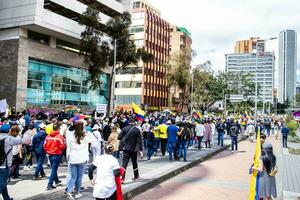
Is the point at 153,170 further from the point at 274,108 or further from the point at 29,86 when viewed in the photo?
the point at 274,108

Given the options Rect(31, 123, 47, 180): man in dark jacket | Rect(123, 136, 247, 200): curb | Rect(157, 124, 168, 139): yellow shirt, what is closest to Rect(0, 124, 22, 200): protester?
Rect(31, 123, 47, 180): man in dark jacket

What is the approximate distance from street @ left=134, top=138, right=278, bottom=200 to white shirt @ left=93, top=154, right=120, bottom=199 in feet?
12.3

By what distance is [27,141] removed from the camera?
12.3 meters

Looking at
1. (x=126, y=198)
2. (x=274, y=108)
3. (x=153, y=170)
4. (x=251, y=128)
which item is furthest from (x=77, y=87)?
(x=274, y=108)

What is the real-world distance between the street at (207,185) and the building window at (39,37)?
2438 cm

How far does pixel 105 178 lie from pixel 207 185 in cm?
625

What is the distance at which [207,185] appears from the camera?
11828 mm

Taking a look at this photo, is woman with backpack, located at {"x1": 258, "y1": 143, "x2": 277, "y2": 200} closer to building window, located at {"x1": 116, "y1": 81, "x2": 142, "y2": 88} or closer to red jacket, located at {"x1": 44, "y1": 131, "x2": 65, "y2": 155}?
red jacket, located at {"x1": 44, "y1": 131, "x2": 65, "y2": 155}

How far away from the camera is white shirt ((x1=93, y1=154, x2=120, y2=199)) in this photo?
6.23 m

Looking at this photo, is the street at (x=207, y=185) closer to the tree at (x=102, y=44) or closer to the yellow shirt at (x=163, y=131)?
the yellow shirt at (x=163, y=131)

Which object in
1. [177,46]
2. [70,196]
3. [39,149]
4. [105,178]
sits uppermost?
[177,46]

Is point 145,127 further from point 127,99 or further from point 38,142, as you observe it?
point 127,99

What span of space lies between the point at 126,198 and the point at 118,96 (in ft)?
227

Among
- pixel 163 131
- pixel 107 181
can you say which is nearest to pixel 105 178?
pixel 107 181
